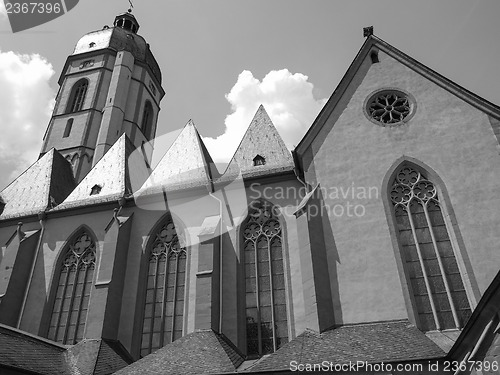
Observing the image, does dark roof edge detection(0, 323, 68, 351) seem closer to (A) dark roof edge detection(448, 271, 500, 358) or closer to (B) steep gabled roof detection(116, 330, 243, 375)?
(B) steep gabled roof detection(116, 330, 243, 375)

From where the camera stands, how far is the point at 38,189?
2036 centimetres

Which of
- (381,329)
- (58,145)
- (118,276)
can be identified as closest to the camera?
(381,329)

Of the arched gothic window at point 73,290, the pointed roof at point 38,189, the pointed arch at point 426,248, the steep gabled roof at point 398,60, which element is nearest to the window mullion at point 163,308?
the arched gothic window at point 73,290

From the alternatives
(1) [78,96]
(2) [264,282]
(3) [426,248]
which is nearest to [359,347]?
(3) [426,248]

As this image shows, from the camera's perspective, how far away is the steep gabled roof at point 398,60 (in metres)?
13.7

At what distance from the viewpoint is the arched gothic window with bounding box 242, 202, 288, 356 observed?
1291cm

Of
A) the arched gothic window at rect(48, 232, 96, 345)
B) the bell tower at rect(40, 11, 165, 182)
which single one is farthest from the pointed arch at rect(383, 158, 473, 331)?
the bell tower at rect(40, 11, 165, 182)

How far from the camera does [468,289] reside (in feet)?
37.2

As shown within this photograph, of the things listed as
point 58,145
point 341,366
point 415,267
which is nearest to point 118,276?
point 341,366

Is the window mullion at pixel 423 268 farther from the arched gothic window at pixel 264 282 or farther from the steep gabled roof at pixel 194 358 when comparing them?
the steep gabled roof at pixel 194 358

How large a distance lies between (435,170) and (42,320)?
14.1 meters

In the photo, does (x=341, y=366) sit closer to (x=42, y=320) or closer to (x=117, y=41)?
(x=42, y=320)

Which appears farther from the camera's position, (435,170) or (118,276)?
(118,276)

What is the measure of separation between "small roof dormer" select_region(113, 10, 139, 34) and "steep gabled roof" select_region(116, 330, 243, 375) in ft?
111
